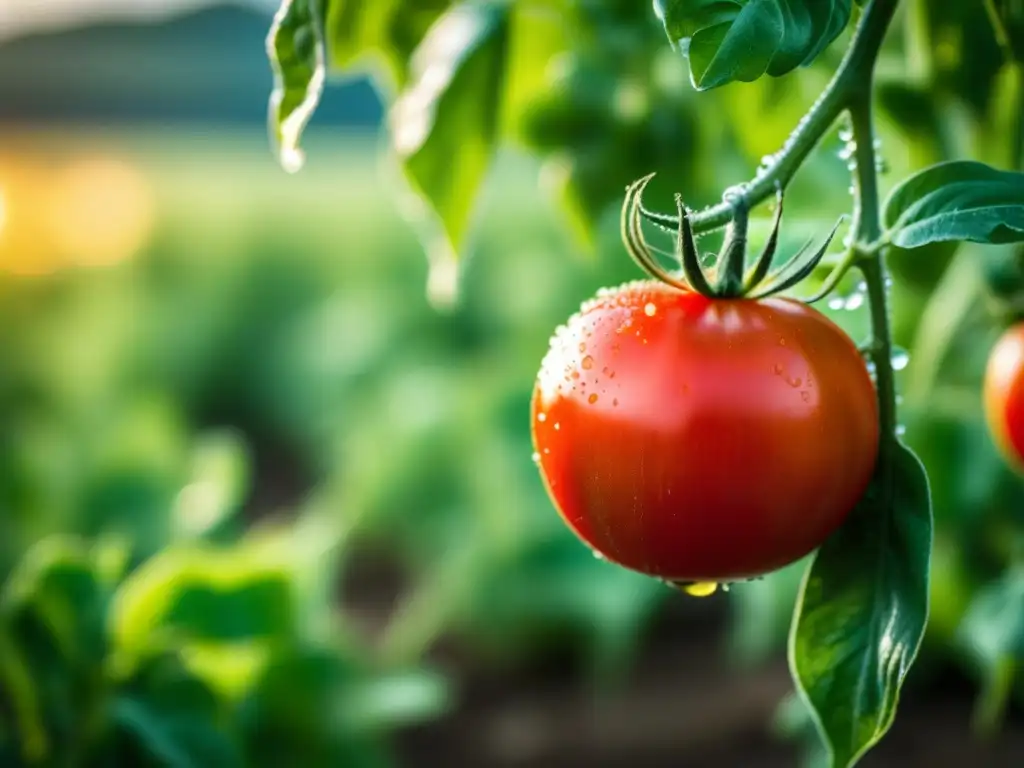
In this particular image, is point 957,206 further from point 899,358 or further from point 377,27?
point 377,27

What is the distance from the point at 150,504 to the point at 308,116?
4.14ft

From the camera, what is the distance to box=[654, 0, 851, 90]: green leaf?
0.43 metres

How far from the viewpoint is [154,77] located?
8992mm

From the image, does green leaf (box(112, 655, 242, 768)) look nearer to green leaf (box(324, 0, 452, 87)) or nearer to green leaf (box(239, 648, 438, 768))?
green leaf (box(239, 648, 438, 768))

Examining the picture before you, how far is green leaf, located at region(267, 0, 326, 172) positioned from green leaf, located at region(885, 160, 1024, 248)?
0.25 metres

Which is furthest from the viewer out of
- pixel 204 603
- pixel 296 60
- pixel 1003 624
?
pixel 204 603

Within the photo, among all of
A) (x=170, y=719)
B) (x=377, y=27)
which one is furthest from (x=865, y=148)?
(x=170, y=719)

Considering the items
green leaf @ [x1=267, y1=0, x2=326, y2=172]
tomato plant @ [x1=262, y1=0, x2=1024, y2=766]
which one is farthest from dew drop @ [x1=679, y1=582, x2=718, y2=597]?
green leaf @ [x1=267, y1=0, x2=326, y2=172]

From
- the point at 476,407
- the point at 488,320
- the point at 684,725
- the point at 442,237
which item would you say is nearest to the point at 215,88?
the point at 488,320

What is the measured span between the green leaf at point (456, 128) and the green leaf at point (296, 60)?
215 mm

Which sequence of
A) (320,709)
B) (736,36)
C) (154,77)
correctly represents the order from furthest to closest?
(154,77) < (320,709) < (736,36)

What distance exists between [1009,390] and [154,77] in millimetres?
9111

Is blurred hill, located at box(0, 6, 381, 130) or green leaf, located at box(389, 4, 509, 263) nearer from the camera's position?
green leaf, located at box(389, 4, 509, 263)

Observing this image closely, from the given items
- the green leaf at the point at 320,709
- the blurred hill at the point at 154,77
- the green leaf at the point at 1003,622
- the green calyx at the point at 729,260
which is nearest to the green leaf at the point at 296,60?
the green calyx at the point at 729,260
